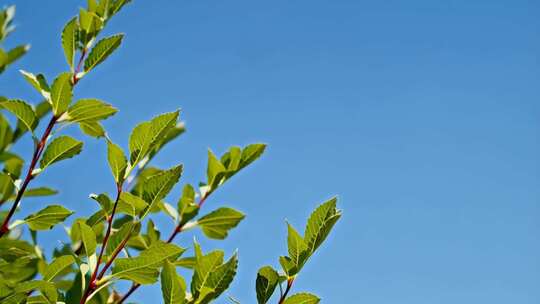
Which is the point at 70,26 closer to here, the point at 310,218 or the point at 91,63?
the point at 91,63

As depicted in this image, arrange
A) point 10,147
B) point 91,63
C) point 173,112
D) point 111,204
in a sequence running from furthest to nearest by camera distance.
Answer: point 10,147 → point 91,63 → point 111,204 → point 173,112

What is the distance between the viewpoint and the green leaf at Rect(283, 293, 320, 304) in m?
1.49

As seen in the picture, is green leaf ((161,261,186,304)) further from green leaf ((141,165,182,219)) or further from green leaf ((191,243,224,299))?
green leaf ((141,165,182,219))

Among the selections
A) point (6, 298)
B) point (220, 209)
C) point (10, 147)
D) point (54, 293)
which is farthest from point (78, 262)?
point (10, 147)

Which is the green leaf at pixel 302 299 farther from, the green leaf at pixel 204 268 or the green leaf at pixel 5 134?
the green leaf at pixel 5 134

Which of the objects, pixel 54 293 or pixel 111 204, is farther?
pixel 111 204

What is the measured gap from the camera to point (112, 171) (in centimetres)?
167

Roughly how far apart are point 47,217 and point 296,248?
1.01 metres

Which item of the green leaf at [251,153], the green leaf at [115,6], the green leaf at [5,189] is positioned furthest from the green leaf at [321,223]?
the green leaf at [5,189]

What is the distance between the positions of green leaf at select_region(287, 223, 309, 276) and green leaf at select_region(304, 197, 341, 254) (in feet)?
0.06

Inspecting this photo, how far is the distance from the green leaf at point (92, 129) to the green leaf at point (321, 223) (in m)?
0.99

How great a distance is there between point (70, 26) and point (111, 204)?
0.74 meters

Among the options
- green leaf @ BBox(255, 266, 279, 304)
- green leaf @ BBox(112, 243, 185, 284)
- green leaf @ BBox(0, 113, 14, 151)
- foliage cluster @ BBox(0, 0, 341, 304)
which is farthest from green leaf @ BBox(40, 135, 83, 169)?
green leaf @ BBox(255, 266, 279, 304)

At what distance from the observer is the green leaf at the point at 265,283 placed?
→ 1.48 m
